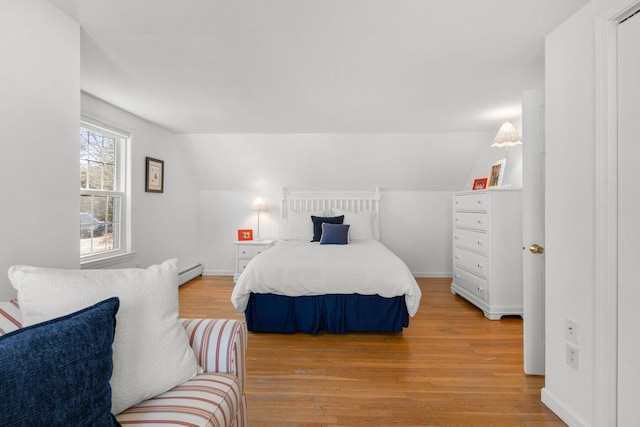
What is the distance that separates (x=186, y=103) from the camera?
125 inches

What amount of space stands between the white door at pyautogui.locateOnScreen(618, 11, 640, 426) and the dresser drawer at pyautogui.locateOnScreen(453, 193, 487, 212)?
1.93 metres

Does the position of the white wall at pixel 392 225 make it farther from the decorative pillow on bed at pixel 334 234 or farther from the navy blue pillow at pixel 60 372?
the navy blue pillow at pixel 60 372

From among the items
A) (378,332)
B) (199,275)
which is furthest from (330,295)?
(199,275)

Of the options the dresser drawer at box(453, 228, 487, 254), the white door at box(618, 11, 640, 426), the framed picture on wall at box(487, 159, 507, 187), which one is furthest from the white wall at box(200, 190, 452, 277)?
the white door at box(618, 11, 640, 426)

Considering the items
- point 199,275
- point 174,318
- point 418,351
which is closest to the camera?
point 174,318

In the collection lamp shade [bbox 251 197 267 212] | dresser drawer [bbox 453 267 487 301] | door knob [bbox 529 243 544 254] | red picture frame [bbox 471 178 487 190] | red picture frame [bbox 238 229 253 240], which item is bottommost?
dresser drawer [bbox 453 267 487 301]

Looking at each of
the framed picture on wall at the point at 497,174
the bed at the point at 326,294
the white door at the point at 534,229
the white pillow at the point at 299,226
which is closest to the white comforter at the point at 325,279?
the bed at the point at 326,294

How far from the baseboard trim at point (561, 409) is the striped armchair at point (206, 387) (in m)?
1.69

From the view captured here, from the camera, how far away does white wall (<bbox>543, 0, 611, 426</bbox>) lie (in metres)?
1.54

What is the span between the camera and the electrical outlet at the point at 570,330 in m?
1.62

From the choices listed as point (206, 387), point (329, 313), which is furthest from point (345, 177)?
point (206, 387)

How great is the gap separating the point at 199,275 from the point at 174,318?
4081 millimetres

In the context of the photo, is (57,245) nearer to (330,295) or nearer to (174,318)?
(174,318)

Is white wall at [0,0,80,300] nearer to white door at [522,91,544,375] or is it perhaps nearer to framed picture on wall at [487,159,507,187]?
white door at [522,91,544,375]
